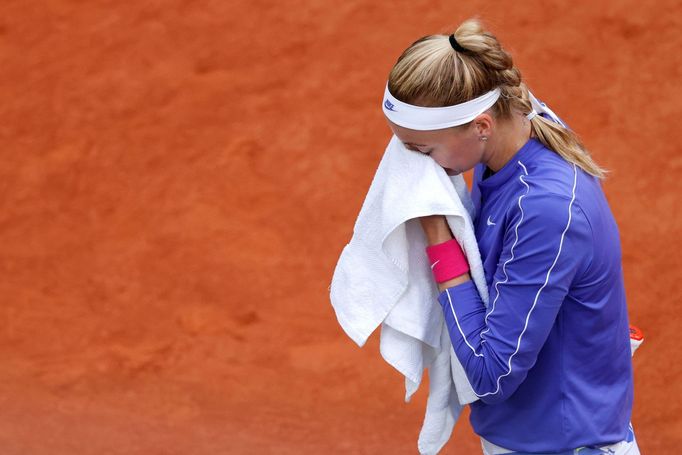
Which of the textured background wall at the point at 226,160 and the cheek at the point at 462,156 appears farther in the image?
the textured background wall at the point at 226,160

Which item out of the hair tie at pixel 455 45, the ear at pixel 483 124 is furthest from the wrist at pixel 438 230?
the hair tie at pixel 455 45

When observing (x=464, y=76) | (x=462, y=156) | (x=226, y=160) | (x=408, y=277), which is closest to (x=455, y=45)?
(x=464, y=76)

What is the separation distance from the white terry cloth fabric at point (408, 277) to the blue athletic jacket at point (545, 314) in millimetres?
72

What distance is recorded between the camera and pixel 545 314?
1.66 metres

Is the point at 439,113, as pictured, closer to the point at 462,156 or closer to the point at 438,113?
the point at 438,113

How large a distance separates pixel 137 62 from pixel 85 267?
37.8 inches

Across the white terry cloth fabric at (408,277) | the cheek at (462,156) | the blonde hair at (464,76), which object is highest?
the blonde hair at (464,76)

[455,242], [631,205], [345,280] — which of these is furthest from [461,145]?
[631,205]

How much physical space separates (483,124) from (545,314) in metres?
0.34

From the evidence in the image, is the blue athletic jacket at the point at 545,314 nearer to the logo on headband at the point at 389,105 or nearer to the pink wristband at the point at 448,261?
the pink wristband at the point at 448,261

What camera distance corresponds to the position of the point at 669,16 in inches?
178

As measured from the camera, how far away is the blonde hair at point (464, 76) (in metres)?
1.71

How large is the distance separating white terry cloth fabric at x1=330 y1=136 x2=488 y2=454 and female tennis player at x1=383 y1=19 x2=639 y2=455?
0.12 feet

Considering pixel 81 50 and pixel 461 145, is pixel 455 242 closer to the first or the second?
pixel 461 145
